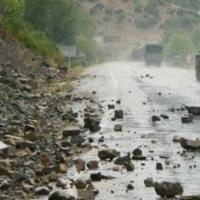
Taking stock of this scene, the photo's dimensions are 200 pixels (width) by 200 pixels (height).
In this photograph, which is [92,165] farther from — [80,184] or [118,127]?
[118,127]

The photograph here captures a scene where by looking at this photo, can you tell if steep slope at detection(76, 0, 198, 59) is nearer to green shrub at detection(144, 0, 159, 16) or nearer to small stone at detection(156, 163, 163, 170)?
green shrub at detection(144, 0, 159, 16)

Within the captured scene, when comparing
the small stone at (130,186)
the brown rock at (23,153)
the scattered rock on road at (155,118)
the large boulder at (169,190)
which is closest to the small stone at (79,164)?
the brown rock at (23,153)

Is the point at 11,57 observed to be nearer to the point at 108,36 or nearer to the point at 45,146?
the point at 45,146

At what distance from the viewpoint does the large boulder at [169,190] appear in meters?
10.9

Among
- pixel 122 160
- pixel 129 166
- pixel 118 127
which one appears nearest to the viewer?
pixel 129 166

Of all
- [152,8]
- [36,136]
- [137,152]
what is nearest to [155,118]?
[36,136]

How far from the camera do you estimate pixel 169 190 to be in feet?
35.6

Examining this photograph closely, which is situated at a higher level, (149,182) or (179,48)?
(179,48)

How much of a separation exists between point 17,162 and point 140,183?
7.79 feet

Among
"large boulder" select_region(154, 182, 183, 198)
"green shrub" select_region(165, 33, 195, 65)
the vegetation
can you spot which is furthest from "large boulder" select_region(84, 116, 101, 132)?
"green shrub" select_region(165, 33, 195, 65)

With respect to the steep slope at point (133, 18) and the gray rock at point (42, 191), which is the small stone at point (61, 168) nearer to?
the gray rock at point (42, 191)

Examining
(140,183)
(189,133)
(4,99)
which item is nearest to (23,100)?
(4,99)

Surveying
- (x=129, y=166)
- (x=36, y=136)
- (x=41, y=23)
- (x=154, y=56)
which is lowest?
(x=129, y=166)

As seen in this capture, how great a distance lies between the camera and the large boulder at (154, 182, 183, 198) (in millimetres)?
10852
